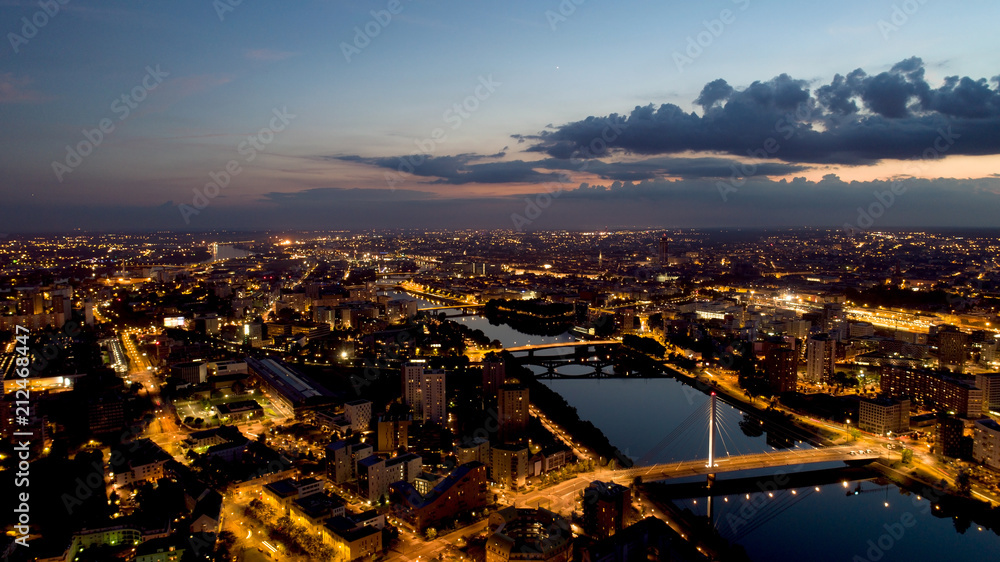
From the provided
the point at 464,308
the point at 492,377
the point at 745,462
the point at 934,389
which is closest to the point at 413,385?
the point at 492,377

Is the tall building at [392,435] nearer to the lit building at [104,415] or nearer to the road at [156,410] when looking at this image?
the road at [156,410]

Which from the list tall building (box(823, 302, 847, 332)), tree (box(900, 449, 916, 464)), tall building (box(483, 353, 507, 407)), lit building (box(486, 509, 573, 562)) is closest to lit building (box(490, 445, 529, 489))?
lit building (box(486, 509, 573, 562))

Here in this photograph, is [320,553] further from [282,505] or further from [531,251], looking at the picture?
[531,251]

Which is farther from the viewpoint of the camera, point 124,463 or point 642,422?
point 642,422

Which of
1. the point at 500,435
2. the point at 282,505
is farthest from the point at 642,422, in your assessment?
the point at 282,505

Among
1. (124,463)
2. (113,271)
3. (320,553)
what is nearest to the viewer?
(320,553)

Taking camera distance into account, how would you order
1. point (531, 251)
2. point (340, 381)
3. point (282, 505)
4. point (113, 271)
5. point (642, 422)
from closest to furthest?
point (282, 505) < point (642, 422) < point (340, 381) < point (113, 271) < point (531, 251)

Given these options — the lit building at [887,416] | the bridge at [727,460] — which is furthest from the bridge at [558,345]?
the lit building at [887,416]

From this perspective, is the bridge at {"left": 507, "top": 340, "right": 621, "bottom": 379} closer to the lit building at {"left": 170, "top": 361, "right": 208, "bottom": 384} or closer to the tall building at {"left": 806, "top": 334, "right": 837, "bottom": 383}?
the tall building at {"left": 806, "top": 334, "right": 837, "bottom": 383}
